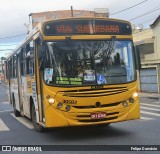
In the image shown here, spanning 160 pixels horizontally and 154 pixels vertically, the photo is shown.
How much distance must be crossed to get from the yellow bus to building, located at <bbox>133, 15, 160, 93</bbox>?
60.8 feet

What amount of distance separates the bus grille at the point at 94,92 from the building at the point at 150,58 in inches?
746

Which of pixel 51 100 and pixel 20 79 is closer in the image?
pixel 51 100

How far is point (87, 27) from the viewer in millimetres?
10891

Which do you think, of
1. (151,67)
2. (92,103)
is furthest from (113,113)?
(151,67)

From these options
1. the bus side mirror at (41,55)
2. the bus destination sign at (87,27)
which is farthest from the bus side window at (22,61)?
the bus destination sign at (87,27)

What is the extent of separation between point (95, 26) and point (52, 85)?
2.01 metres

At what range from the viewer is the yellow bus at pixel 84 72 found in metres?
10.3

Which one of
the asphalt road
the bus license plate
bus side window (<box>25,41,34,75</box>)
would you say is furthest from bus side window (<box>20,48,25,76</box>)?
the bus license plate

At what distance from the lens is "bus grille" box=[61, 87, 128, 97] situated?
1027cm

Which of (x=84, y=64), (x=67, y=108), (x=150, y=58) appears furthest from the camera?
(x=150, y=58)

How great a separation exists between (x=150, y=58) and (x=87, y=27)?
2767cm

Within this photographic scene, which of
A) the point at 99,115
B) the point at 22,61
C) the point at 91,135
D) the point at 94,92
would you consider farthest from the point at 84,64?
the point at 22,61

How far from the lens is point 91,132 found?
11.9 m

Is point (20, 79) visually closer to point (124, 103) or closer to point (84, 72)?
point (84, 72)
